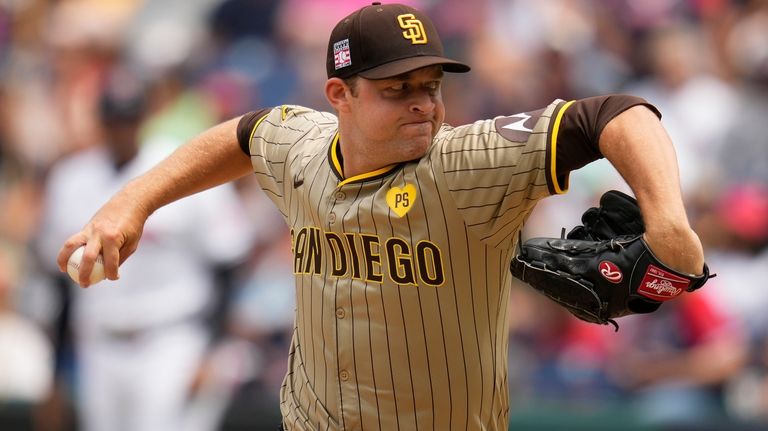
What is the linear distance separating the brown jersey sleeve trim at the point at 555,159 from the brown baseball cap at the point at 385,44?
1.35 feet

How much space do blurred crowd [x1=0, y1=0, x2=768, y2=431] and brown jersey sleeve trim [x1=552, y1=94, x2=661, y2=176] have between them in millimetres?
3432

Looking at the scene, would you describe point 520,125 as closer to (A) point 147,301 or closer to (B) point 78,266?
(B) point 78,266

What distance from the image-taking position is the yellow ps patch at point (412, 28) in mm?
3410

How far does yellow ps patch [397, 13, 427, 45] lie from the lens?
11.2 feet

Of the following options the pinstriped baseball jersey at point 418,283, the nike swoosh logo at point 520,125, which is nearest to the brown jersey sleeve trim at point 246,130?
the pinstriped baseball jersey at point 418,283

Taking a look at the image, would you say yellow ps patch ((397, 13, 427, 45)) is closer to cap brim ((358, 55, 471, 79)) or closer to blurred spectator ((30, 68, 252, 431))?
cap brim ((358, 55, 471, 79))

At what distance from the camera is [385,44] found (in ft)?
11.1

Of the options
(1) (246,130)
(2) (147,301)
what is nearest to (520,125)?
(1) (246,130)

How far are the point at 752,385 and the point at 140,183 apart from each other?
3841 mm

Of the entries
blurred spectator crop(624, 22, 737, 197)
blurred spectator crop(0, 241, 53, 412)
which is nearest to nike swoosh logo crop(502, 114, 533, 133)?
blurred spectator crop(624, 22, 737, 197)

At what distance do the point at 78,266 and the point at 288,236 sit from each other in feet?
14.0

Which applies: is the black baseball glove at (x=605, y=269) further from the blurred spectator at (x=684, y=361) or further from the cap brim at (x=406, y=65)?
the blurred spectator at (x=684, y=361)

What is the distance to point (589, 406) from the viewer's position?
255 inches

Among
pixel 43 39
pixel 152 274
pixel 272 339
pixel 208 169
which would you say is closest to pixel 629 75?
pixel 272 339
